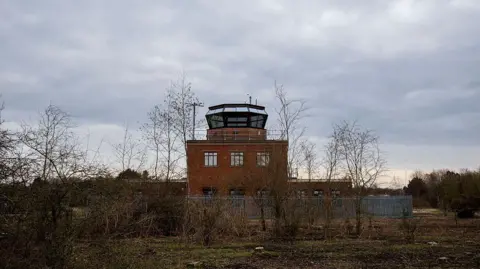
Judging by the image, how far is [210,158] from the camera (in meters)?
62.3

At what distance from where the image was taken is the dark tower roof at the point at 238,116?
65188 millimetres

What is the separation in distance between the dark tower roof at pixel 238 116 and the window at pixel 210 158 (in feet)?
16.7

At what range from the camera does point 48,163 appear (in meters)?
11.8

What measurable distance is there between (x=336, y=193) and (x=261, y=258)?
37.9 feet

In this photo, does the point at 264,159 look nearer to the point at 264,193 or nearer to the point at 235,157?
the point at 264,193

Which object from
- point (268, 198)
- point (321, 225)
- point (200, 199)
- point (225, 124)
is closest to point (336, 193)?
point (321, 225)

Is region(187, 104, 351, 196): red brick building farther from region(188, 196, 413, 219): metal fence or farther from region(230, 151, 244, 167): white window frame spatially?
region(188, 196, 413, 219): metal fence

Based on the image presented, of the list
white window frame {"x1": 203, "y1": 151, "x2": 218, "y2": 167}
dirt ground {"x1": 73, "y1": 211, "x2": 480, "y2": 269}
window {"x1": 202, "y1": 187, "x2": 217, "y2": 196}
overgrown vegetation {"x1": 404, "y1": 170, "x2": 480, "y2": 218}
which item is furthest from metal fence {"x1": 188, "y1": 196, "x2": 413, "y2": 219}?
white window frame {"x1": 203, "y1": 151, "x2": 218, "y2": 167}

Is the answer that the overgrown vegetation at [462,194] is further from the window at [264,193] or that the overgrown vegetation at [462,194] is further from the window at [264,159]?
the window at [264,193]

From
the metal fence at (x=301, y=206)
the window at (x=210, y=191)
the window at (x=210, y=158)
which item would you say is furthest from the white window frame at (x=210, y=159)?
the metal fence at (x=301, y=206)

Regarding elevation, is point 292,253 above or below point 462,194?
below

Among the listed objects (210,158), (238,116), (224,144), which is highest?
(238,116)

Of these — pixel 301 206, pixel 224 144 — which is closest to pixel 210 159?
pixel 224 144

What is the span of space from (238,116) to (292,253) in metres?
48.8
